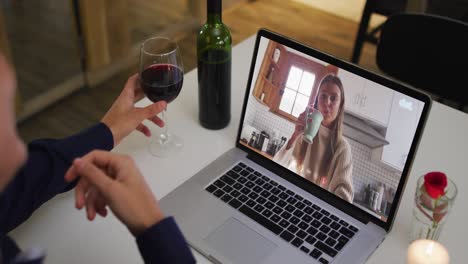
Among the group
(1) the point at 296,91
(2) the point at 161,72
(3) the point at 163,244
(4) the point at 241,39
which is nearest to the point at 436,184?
(1) the point at 296,91

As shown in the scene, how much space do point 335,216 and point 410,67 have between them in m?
0.99

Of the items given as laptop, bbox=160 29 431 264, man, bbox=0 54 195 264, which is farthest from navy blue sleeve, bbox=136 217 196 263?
laptop, bbox=160 29 431 264

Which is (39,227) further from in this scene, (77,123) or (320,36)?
(320,36)

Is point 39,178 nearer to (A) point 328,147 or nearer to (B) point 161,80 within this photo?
(B) point 161,80

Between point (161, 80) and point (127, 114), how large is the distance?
0.10 meters

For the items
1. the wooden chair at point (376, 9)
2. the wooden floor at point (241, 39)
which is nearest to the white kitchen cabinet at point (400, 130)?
the wooden chair at point (376, 9)

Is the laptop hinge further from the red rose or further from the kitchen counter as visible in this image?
the red rose

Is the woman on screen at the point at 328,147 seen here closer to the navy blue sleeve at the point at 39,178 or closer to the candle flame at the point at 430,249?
the candle flame at the point at 430,249

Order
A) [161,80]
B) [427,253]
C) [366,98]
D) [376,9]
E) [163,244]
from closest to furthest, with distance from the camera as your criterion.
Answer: [163,244], [427,253], [366,98], [161,80], [376,9]

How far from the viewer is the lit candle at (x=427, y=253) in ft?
2.88

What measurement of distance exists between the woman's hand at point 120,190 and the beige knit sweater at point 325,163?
1.23ft

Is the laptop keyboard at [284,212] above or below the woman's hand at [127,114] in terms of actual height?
below

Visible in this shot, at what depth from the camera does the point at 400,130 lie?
95cm

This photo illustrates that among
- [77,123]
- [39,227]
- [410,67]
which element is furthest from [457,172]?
[77,123]
